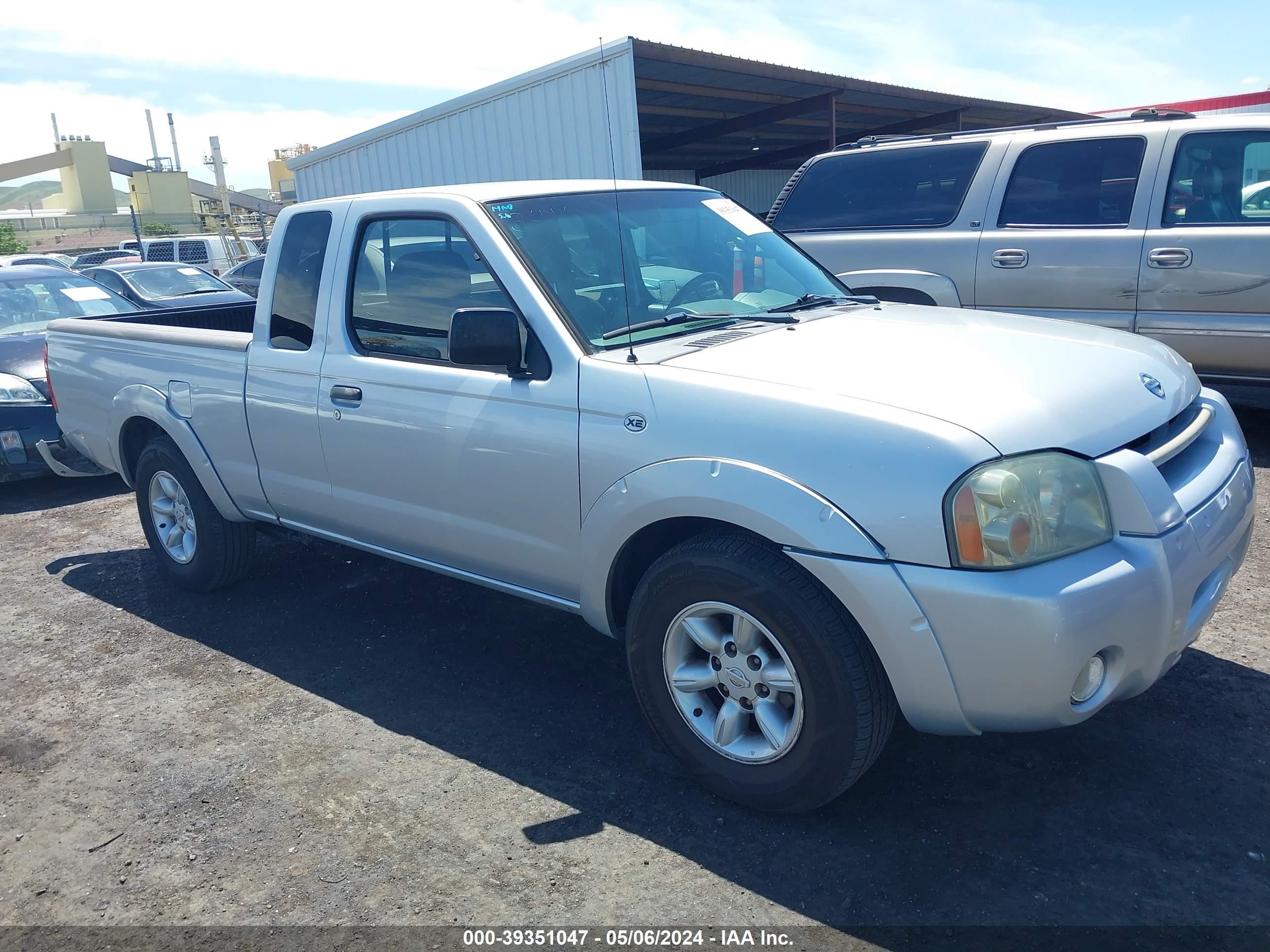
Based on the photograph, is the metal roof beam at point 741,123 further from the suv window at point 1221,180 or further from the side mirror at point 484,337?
the side mirror at point 484,337

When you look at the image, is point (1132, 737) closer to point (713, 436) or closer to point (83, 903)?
point (713, 436)

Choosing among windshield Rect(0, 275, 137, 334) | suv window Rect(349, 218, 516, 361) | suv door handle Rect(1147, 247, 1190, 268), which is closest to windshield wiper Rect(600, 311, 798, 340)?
suv window Rect(349, 218, 516, 361)

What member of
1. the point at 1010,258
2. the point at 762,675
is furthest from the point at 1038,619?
the point at 1010,258

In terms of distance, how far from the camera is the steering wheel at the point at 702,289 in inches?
150

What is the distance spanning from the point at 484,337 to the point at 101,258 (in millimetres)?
32437

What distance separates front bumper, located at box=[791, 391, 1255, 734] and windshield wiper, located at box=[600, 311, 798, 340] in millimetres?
1119

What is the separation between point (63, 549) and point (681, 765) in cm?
485

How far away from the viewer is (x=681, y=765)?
3205 mm

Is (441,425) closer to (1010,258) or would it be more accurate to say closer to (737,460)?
(737,460)

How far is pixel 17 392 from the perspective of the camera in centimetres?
746

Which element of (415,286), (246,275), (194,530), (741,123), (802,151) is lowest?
(194,530)

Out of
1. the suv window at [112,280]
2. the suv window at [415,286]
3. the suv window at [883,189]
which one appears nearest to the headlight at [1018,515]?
A: the suv window at [415,286]

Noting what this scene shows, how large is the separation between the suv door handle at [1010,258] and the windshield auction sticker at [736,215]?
2661 millimetres

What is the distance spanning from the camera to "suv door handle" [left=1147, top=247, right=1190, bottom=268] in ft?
19.7
